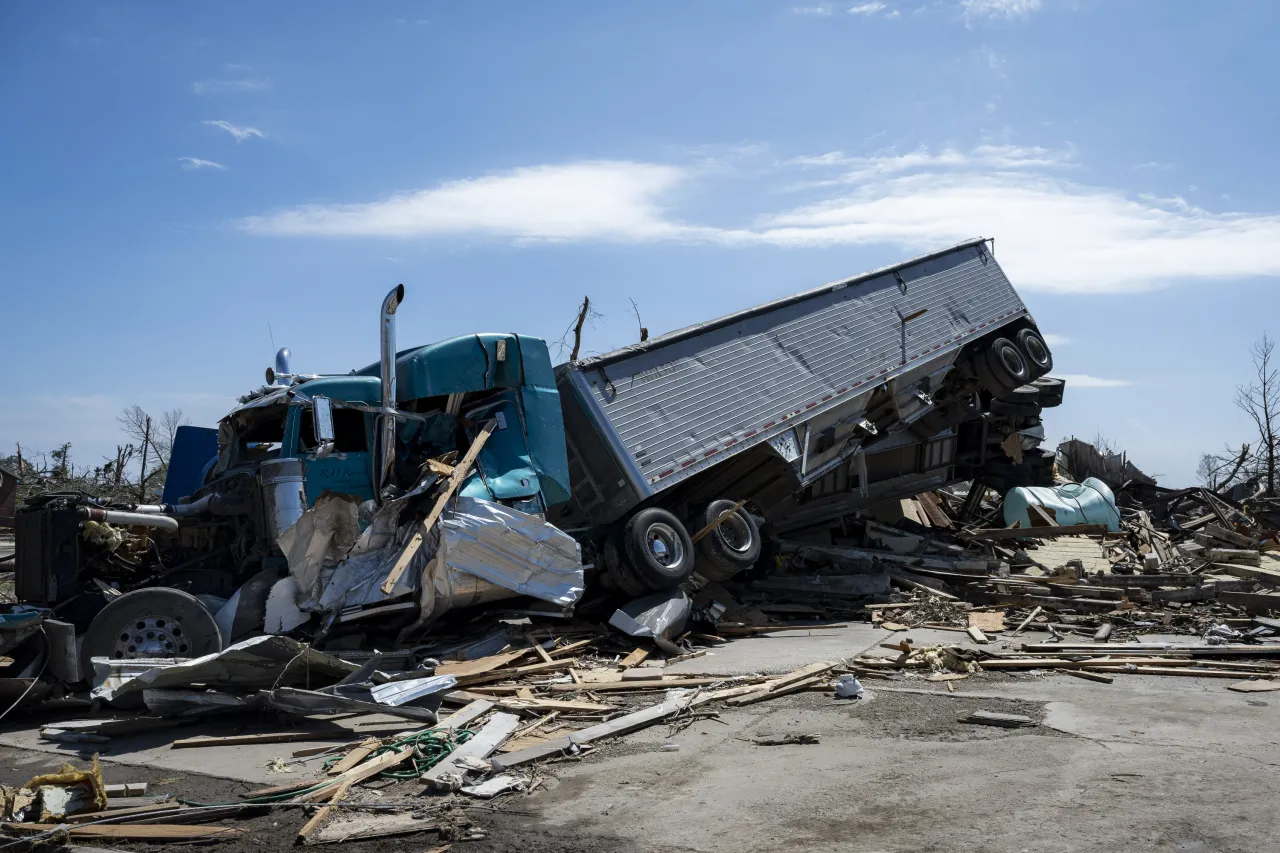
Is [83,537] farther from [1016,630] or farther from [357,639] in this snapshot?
[1016,630]

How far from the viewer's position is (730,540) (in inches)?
433

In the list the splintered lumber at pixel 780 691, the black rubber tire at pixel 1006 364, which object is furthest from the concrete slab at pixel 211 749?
the black rubber tire at pixel 1006 364

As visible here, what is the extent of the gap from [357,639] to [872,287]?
803cm

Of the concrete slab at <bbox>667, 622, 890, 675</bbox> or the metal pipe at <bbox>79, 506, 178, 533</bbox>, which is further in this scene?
the concrete slab at <bbox>667, 622, 890, 675</bbox>

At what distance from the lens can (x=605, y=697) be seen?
23.8 ft

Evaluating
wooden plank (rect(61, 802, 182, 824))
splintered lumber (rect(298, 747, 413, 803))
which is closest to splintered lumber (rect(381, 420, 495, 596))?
splintered lumber (rect(298, 747, 413, 803))

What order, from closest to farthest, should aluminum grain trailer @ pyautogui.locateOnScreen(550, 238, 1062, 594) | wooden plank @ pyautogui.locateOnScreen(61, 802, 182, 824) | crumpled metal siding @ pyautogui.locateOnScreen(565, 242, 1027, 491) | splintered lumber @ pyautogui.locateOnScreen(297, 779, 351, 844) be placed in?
splintered lumber @ pyautogui.locateOnScreen(297, 779, 351, 844), wooden plank @ pyautogui.locateOnScreen(61, 802, 182, 824), aluminum grain trailer @ pyautogui.locateOnScreen(550, 238, 1062, 594), crumpled metal siding @ pyautogui.locateOnScreen(565, 242, 1027, 491)

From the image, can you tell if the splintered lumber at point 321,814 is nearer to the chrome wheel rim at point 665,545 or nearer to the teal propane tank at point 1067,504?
the chrome wheel rim at point 665,545

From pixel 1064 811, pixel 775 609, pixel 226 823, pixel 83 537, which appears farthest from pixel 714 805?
pixel 775 609

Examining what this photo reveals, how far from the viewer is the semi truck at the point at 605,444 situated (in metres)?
7.95

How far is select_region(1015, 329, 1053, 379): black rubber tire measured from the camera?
15.4 m

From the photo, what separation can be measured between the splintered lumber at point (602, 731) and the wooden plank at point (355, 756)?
71cm

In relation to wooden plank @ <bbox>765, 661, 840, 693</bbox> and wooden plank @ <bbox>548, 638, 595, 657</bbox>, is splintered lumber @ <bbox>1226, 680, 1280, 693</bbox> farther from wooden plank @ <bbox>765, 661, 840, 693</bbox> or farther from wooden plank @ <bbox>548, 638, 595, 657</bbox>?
wooden plank @ <bbox>548, 638, 595, 657</bbox>

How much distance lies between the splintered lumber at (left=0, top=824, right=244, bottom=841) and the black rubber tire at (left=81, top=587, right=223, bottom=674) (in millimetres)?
2758
